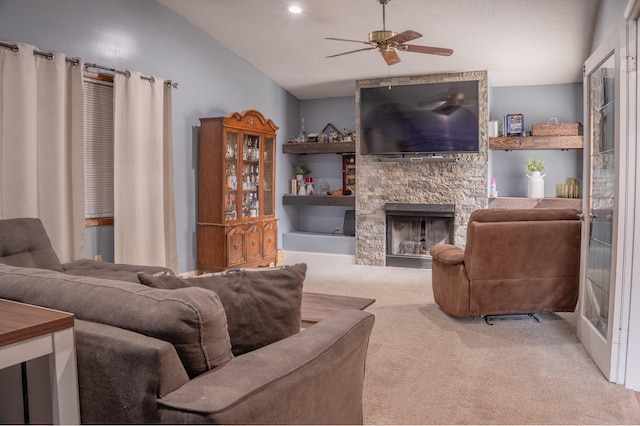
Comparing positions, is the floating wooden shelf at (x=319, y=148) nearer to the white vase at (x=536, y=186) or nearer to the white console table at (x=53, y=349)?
the white vase at (x=536, y=186)

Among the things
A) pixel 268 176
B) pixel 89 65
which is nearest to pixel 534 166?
pixel 268 176

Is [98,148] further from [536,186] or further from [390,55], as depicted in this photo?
[536,186]

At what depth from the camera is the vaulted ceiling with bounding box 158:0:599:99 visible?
4531 mm

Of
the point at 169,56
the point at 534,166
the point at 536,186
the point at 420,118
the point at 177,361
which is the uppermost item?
the point at 169,56

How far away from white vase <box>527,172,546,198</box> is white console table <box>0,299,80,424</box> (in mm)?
6254

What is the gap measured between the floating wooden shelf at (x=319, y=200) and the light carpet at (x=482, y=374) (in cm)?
277

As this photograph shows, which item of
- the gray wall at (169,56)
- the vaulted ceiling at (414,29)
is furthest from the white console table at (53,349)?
the vaulted ceiling at (414,29)

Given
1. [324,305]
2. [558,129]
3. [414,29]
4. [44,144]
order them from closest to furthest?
[324,305]
[44,144]
[414,29]
[558,129]

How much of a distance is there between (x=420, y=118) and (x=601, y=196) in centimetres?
363

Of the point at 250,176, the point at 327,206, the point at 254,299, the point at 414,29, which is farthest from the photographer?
the point at 327,206

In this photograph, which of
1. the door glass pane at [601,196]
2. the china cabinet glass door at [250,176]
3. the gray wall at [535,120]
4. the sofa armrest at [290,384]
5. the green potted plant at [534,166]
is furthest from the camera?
the gray wall at [535,120]

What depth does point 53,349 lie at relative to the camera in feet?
3.61

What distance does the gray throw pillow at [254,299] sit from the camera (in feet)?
4.50

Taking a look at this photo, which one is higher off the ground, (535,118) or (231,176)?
(535,118)
